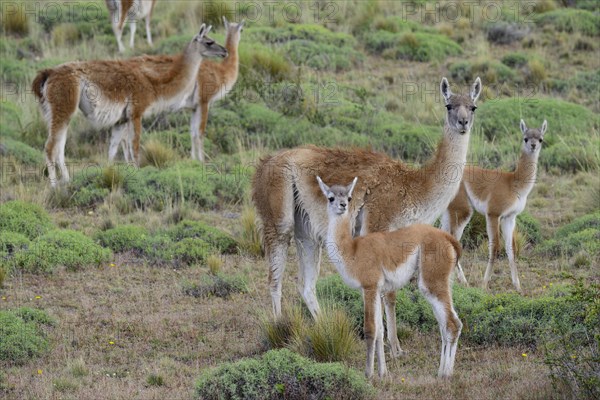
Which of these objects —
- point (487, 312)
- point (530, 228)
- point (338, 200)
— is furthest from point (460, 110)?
point (530, 228)

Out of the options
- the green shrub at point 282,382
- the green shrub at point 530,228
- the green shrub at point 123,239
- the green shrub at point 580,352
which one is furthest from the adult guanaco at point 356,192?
the green shrub at point 530,228

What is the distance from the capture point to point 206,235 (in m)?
12.9

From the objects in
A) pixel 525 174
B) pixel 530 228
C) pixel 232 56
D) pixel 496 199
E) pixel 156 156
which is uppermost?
pixel 232 56

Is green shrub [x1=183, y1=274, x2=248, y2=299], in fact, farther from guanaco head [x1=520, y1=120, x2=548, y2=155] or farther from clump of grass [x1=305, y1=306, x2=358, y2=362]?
guanaco head [x1=520, y1=120, x2=548, y2=155]

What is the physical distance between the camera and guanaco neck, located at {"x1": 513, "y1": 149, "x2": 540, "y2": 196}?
1142cm

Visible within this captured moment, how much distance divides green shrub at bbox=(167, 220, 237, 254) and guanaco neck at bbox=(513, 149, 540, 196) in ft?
12.4

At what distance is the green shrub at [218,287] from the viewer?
36.3 ft

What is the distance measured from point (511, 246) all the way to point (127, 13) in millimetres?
11723

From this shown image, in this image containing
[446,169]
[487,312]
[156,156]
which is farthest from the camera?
[156,156]

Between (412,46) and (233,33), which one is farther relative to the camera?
(412,46)

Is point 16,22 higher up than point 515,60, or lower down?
higher up

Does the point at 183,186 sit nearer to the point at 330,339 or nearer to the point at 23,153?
the point at 23,153

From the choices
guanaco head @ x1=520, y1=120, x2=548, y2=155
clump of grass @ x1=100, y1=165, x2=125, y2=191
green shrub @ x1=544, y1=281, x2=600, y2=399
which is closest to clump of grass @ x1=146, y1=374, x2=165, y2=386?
green shrub @ x1=544, y1=281, x2=600, y2=399

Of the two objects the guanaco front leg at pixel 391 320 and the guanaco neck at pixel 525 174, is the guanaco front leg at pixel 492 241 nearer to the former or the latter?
the guanaco neck at pixel 525 174
